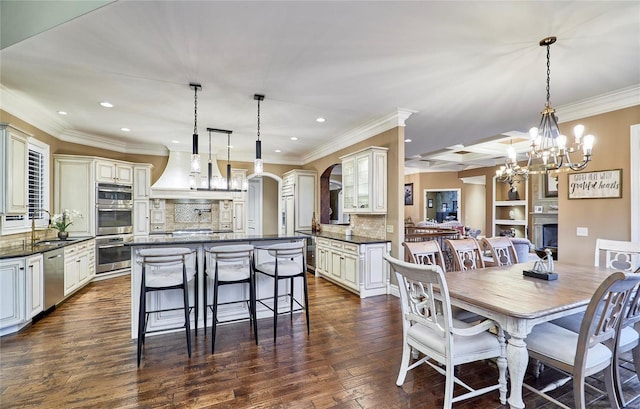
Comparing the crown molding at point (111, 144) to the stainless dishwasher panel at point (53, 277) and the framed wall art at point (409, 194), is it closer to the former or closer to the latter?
the stainless dishwasher panel at point (53, 277)

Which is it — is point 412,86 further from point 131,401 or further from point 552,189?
point 552,189

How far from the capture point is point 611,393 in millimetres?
1869

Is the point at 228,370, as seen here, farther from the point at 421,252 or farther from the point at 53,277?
the point at 53,277

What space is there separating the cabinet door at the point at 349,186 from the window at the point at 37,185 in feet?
15.9

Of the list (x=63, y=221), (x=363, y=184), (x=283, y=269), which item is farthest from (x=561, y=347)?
(x=63, y=221)

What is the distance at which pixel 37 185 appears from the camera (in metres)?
4.60

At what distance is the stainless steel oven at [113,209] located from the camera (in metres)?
5.49

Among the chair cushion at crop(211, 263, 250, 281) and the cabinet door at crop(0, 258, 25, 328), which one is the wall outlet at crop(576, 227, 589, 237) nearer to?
the chair cushion at crop(211, 263, 250, 281)

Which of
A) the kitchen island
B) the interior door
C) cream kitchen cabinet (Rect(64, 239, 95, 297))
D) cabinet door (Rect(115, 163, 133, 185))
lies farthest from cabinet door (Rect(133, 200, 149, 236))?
the interior door

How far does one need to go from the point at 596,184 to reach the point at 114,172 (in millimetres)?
7980

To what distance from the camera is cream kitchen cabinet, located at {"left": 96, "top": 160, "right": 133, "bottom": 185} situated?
18.0 ft

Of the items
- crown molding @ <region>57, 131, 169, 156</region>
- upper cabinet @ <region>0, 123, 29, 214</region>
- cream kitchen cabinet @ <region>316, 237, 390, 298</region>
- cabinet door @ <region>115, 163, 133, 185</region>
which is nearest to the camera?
upper cabinet @ <region>0, 123, 29, 214</region>

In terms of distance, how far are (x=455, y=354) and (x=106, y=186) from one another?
6.39m

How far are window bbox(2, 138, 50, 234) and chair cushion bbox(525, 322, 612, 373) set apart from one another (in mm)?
6036
